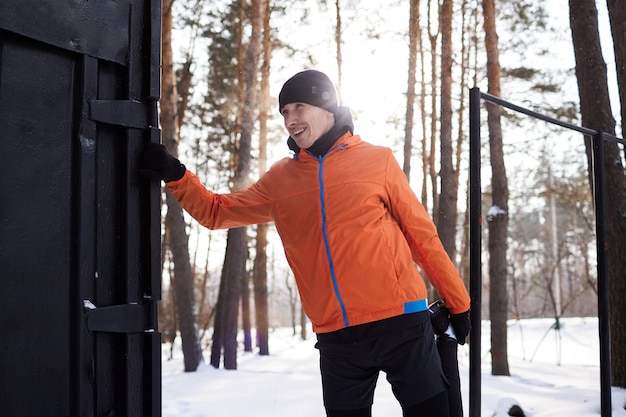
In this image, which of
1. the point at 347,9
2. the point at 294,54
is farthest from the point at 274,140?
the point at 347,9

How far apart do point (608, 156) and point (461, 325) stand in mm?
3544

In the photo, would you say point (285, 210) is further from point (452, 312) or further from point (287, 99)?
point (452, 312)

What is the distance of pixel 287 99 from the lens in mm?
2238

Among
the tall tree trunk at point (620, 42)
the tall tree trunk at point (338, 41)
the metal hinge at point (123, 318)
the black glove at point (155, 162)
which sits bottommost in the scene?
the metal hinge at point (123, 318)

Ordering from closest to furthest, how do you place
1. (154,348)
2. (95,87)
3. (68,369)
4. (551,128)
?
(68,369)
(95,87)
(154,348)
(551,128)


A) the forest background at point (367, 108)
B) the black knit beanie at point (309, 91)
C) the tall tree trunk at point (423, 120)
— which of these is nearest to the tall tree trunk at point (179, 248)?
the forest background at point (367, 108)

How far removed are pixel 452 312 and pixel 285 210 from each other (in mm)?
761

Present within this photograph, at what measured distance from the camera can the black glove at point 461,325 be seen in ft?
7.32

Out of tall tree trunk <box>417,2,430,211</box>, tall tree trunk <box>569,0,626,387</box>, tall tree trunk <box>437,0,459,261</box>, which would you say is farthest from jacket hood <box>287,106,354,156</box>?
tall tree trunk <box>417,2,430,211</box>

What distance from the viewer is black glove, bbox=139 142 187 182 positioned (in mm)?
1864

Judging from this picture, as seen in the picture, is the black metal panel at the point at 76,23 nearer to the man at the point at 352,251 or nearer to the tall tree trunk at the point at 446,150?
the man at the point at 352,251

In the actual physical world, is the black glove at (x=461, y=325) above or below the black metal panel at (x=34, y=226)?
below

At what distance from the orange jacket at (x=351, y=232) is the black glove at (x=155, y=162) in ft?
0.72

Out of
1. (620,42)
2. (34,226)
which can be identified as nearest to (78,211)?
(34,226)
